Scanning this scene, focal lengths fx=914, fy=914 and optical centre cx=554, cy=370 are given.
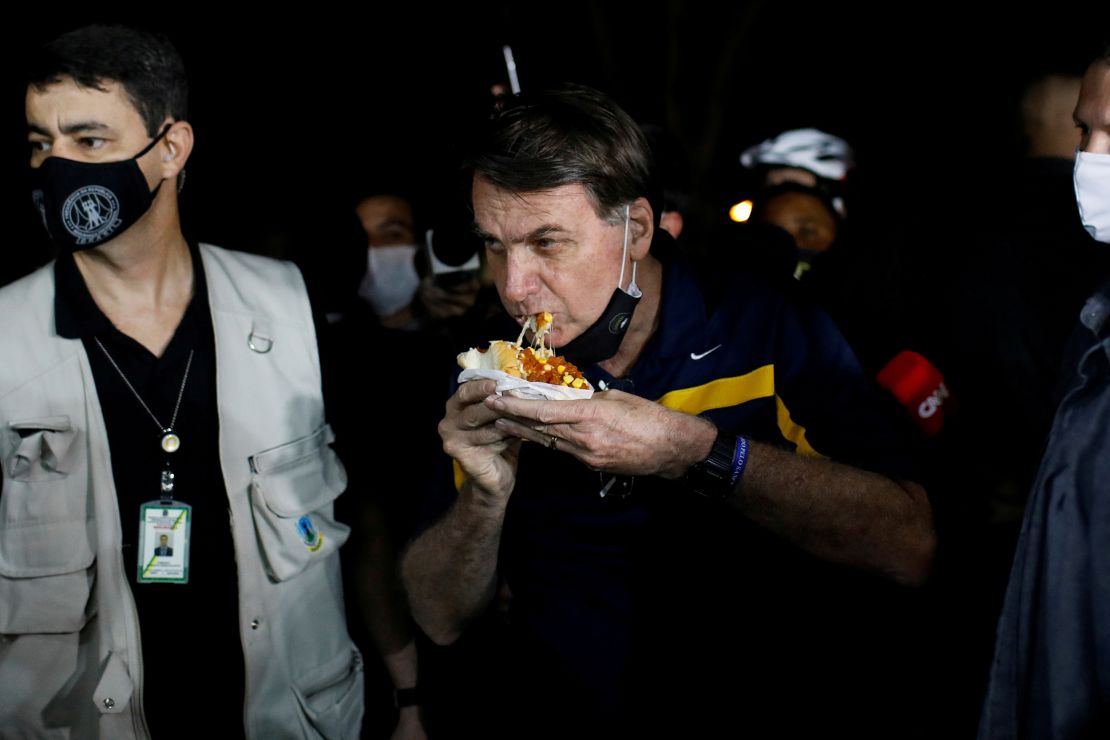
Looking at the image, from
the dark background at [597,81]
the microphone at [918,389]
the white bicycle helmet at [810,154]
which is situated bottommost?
the microphone at [918,389]

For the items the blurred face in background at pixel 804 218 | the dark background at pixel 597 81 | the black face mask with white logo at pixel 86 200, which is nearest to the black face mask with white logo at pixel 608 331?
the black face mask with white logo at pixel 86 200

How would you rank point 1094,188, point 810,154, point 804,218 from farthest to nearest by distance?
1. point 810,154
2. point 804,218
3. point 1094,188

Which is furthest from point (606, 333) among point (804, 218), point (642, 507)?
point (804, 218)

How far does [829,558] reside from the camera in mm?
2438

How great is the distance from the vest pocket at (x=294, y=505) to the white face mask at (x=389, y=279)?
1.64 meters

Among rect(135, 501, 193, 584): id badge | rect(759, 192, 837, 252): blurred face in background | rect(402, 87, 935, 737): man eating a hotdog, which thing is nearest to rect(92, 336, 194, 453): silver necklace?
rect(135, 501, 193, 584): id badge

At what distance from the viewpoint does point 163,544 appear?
8.51 ft

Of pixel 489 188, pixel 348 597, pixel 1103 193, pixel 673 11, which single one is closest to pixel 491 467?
pixel 489 188

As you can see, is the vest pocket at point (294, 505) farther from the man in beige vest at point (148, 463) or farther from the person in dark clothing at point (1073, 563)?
the person in dark clothing at point (1073, 563)

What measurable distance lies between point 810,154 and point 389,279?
2304 mm

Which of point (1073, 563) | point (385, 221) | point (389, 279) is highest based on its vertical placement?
point (385, 221)

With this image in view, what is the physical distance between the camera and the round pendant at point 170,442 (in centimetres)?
268

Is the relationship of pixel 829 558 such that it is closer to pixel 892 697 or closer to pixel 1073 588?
pixel 1073 588

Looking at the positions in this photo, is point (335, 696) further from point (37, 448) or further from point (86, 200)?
point (86, 200)
